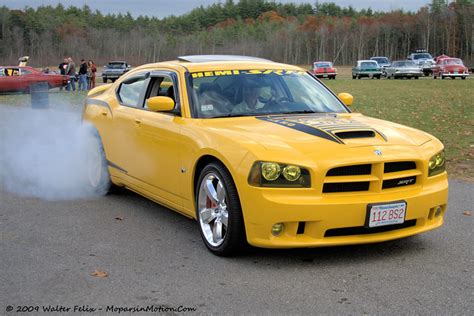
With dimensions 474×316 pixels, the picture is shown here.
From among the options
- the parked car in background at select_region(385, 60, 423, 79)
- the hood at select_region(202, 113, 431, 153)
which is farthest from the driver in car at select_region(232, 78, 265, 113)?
the parked car in background at select_region(385, 60, 423, 79)

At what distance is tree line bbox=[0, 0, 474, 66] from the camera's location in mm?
126375

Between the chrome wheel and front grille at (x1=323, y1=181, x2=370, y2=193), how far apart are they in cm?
78

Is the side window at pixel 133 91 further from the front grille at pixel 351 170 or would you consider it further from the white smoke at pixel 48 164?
the front grille at pixel 351 170

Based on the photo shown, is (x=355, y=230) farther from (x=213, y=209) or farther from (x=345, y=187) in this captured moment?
(x=213, y=209)

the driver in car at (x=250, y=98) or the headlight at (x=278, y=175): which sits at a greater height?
the driver in car at (x=250, y=98)

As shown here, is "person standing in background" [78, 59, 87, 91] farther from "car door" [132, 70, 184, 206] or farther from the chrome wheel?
the chrome wheel

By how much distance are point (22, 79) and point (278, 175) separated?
96.9 ft

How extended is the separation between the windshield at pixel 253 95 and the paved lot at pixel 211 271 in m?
1.18

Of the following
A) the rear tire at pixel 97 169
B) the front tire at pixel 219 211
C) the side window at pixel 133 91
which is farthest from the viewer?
the rear tire at pixel 97 169

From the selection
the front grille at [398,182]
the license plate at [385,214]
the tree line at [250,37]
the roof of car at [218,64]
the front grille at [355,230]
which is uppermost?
the tree line at [250,37]

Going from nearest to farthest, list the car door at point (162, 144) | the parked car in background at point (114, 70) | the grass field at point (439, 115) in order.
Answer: the car door at point (162, 144) → the grass field at point (439, 115) → the parked car in background at point (114, 70)

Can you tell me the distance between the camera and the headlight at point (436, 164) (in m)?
4.96

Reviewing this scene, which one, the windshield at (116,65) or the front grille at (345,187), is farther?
the windshield at (116,65)

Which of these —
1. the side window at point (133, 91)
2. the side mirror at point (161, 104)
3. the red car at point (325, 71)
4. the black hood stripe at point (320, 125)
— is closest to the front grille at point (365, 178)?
the black hood stripe at point (320, 125)
